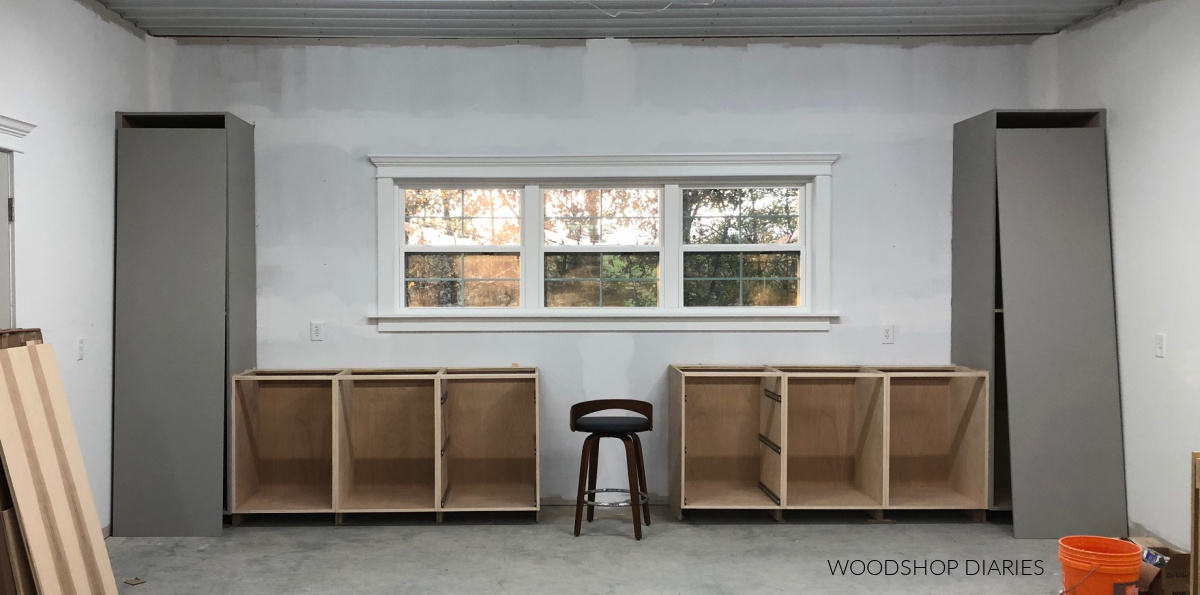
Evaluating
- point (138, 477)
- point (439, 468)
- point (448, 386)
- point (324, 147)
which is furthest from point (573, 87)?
point (138, 477)

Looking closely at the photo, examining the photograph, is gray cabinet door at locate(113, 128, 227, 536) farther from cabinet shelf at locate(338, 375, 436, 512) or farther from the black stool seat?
the black stool seat

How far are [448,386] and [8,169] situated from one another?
241 centimetres

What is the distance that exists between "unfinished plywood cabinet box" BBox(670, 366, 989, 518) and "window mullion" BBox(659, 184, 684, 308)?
19.2 inches

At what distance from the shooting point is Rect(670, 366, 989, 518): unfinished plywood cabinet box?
A: 4621 mm

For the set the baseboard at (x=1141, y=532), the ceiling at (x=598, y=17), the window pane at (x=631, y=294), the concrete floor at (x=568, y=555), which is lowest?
the concrete floor at (x=568, y=555)

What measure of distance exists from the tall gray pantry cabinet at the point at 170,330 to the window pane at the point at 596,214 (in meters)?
1.90

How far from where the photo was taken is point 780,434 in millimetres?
4371

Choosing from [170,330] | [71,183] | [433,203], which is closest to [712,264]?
[433,203]

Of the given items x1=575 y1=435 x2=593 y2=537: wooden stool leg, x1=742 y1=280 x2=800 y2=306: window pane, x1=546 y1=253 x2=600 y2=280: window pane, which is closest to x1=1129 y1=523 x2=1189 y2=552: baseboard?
x1=742 y1=280 x2=800 y2=306: window pane

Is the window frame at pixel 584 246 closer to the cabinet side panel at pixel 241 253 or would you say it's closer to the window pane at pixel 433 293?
the window pane at pixel 433 293

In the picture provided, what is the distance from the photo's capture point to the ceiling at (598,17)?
4.30 m

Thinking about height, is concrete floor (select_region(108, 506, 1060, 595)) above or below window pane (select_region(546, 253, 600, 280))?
below

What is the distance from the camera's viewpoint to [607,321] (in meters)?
4.87

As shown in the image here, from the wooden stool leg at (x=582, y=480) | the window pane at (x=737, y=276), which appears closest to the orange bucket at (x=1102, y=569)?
the wooden stool leg at (x=582, y=480)
